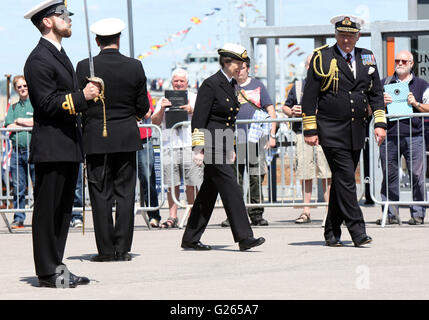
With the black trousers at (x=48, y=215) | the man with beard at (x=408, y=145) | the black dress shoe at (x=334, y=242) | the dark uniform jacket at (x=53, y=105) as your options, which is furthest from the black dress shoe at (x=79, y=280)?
the man with beard at (x=408, y=145)

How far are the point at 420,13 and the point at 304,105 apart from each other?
6.02m

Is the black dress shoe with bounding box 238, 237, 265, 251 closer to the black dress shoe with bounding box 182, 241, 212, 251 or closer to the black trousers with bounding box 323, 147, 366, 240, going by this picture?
the black dress shoe with bounding box 182, 241, 212, 251

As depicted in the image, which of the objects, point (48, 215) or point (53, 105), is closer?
point (53, 105)

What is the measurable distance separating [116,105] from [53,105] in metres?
1.78

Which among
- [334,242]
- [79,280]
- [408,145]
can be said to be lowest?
[334,242]

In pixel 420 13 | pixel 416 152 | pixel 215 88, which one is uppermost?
pixel 420 13

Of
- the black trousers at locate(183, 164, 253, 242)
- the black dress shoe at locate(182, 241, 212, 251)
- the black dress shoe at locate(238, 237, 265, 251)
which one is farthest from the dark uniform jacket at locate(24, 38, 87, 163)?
the black dress shoe at locate(182, 241, 212, 251)

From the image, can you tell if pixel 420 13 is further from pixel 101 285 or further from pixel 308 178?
pixel 101 285

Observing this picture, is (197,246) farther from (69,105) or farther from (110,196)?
(69,105)

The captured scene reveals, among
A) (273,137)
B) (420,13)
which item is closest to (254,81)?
(273,137)

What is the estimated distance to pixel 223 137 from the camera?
907 centimetres

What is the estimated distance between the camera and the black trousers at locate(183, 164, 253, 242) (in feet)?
29.4

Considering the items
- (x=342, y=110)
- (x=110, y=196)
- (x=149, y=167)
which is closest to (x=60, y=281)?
(x=110, y=196)
